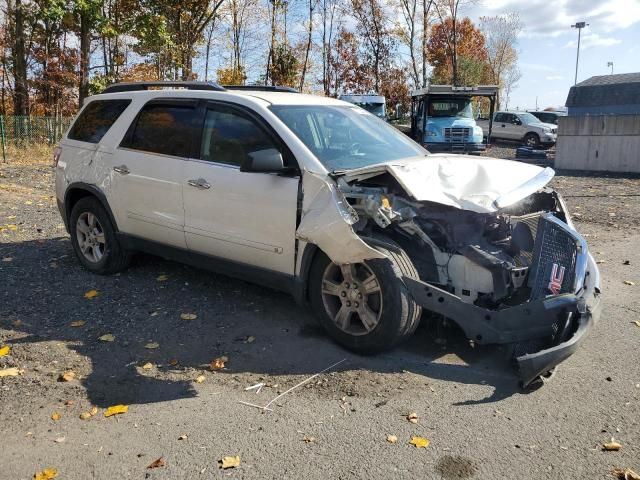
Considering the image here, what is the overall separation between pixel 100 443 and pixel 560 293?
2902mm

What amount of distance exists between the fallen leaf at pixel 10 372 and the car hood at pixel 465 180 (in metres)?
2.60

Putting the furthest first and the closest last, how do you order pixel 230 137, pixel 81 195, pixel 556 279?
pixel 81 195, pixel 230 137, pixel 556 279

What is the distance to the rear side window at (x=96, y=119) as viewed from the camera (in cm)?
577

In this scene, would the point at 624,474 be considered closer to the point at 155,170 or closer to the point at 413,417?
the point at 413,417

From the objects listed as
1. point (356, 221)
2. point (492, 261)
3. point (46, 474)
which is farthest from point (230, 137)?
point (46, 474)

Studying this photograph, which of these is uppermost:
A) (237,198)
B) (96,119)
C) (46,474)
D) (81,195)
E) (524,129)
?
(524,129)

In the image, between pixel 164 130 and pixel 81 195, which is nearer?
pixel 164 130

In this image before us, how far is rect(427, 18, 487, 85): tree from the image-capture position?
44344mm

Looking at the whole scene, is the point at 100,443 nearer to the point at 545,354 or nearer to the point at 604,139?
the point at 545,354

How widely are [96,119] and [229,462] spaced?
4.34 m

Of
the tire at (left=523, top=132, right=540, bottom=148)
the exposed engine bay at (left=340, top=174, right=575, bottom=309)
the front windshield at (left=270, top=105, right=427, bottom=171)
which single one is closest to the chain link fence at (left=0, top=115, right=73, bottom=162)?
the front windshield at (left=270, top=105, right=427, bottom=171)

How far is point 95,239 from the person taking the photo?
591 centimetres

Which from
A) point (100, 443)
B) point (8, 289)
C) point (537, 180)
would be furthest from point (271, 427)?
point (8, 289)

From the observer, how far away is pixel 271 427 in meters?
3.19
